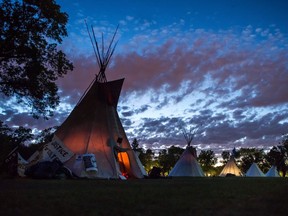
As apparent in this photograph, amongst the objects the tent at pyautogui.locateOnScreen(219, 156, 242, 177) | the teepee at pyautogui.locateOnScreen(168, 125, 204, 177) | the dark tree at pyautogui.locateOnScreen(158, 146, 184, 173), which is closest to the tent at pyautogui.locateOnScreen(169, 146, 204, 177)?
the teepee at pyautogui.locateOnScreen(168, 125, 204, 177)

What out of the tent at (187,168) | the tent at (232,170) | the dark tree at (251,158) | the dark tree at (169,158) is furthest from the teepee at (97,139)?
the dark tree at (251,158)

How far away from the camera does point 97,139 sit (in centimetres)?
1956

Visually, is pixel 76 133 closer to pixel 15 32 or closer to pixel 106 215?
pixel 15 32

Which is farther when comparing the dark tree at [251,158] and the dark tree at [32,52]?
the dark tree at [251,158]

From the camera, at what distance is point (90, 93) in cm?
2114

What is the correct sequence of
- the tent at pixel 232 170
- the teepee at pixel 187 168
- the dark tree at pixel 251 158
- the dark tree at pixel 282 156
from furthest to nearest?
the dark tree at pixel 251 158
the dark tree at pixel 282 156
the tent at pixel 232 170
the teepee at pixel 187 168

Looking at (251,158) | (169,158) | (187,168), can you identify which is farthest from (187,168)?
(251,158)

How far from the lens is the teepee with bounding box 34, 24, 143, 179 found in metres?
18.4

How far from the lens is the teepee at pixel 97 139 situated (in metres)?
18.4

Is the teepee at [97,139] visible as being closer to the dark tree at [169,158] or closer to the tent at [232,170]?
the tent at [232,170]

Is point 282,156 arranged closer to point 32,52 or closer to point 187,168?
Answer: point 187,168

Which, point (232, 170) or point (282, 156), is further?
point (282, 156)

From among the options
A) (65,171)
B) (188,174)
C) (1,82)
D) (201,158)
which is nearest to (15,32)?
(1,82)

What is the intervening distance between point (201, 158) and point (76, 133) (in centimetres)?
8515
